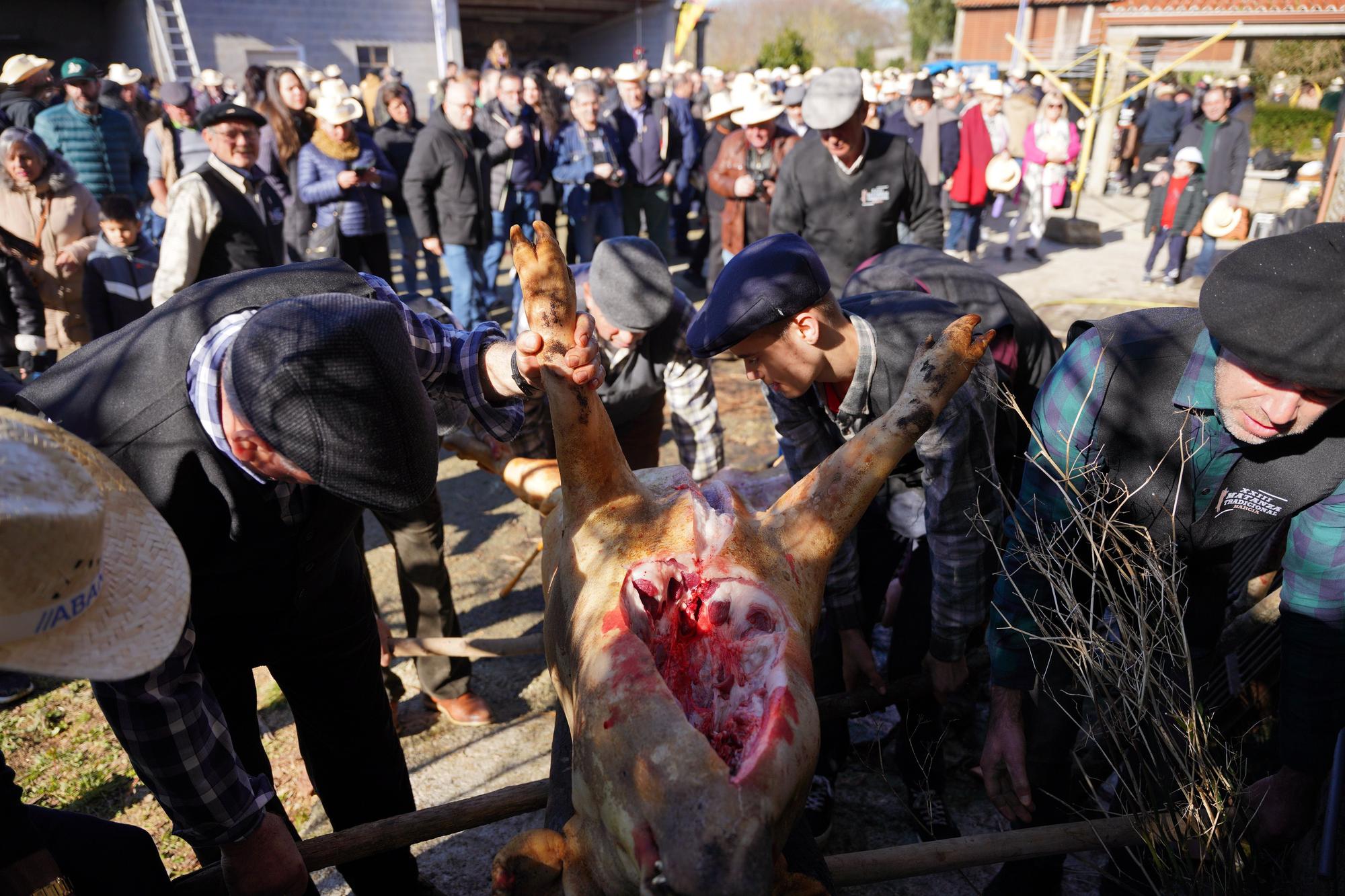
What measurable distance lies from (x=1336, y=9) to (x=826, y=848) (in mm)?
14656

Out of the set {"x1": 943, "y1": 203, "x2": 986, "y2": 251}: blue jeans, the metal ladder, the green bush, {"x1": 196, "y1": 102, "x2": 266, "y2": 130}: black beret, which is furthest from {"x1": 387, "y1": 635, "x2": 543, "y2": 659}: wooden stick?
the green bush

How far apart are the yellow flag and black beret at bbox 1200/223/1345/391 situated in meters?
19.9

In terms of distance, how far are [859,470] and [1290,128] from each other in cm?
2265

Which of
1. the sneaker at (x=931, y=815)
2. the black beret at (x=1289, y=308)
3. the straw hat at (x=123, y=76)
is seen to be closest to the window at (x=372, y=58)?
the straw hat at (x=123, y=76)

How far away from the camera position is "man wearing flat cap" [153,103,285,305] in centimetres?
407

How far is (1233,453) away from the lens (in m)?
2.02

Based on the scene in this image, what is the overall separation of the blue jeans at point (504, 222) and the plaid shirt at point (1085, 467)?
6.08m

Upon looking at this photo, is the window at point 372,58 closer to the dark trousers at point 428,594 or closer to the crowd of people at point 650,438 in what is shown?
the crowd of people at point 650,438

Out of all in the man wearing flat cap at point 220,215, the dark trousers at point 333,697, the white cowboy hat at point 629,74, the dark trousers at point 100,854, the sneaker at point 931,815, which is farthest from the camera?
the white cowboy hat at point 629,74

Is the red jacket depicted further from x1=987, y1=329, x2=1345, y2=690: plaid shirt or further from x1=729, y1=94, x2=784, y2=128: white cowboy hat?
x1=987, y1=329, x2=1345, y2=690: plaid shirt

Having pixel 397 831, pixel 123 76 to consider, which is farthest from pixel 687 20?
pixel 397 831

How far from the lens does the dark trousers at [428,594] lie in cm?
322

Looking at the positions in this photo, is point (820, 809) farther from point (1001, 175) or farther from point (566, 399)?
point (1001, 175)

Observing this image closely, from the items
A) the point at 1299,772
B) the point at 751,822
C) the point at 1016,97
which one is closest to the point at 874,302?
the point at 1299,772
